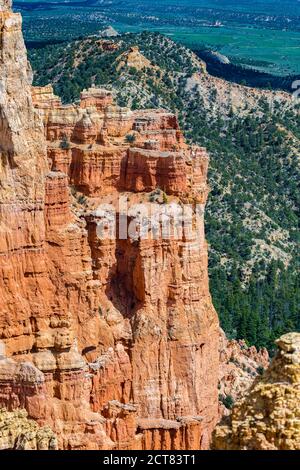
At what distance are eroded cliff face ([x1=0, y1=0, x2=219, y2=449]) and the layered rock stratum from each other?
905 inches

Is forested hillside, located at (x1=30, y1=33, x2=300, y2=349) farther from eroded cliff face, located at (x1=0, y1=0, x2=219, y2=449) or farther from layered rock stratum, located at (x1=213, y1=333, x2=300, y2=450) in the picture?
layered rock stratum, located at (x1=213, y1=333, x2=300, y2=450)

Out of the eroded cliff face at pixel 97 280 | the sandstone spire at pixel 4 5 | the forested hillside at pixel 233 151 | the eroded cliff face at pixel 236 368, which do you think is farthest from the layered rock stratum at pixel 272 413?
the forested hillside at pixel 233 151

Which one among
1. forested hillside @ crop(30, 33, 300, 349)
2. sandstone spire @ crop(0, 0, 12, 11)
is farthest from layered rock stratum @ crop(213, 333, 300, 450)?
forested hillside @ crop(30, 33, 300, 349)

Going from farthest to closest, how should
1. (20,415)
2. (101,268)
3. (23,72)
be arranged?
1. (101,268)
2. (23,72)
3. (20,415)

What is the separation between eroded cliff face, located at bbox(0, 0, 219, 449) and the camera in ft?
190

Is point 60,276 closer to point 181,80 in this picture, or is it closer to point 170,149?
point 170,149

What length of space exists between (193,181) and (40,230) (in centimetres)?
938

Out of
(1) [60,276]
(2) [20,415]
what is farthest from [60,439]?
(1) [60,276]

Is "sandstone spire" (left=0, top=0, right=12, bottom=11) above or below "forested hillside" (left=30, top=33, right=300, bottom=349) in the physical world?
above

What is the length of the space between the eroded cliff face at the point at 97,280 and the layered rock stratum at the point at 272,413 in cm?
2298

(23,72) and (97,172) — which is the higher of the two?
(23,72)

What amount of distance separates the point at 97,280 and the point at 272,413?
31071 mm

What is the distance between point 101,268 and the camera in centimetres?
6262

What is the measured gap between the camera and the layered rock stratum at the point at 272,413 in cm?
3173
